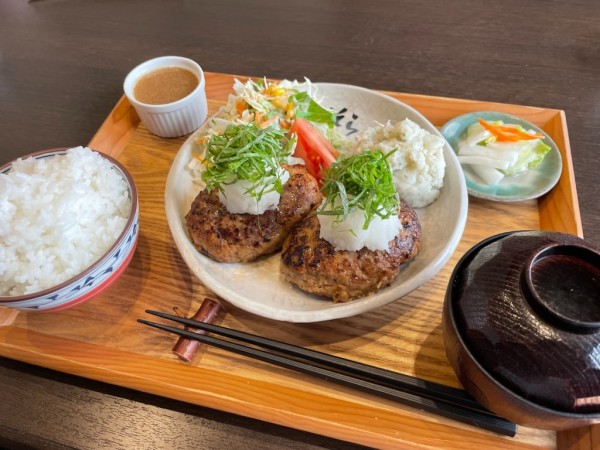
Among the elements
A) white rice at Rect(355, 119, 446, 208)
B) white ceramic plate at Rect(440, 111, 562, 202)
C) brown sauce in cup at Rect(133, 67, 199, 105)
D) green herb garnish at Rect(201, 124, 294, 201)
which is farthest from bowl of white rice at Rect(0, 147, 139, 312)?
white ceramic plate at Rect(440, 111, 562, 202)

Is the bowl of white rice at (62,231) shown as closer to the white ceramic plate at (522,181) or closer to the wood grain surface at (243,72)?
the wood grain surface at (243,72)

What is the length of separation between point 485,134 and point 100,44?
10.7 ft

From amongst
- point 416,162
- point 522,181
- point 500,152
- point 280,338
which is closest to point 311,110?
point 416,162

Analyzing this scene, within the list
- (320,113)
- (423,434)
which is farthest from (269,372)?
(320,113)

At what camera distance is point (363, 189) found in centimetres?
169

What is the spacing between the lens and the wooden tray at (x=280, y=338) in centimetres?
150

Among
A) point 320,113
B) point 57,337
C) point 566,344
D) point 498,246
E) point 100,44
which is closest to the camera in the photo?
point 566,344

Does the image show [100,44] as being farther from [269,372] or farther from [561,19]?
[561,19]

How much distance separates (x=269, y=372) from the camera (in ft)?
5.51

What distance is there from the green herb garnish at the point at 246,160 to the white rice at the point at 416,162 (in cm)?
55

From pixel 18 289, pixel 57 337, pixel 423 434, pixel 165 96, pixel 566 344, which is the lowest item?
pixel 57 337

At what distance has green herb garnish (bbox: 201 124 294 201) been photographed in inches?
73.0

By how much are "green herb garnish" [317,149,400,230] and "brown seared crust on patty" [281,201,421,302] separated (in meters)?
0.15

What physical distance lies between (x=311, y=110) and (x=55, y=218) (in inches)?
58.1
